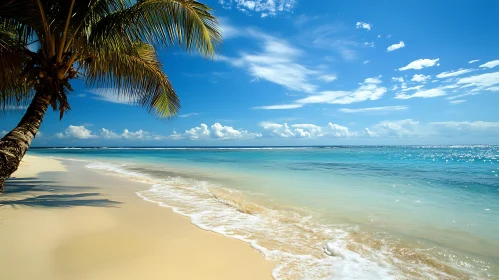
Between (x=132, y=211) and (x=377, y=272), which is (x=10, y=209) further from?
(x=377, y=272)

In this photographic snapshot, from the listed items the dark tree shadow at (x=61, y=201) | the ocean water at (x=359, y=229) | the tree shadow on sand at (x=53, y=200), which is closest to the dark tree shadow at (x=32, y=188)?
the tree shadow on sand at (x=53, y=200)

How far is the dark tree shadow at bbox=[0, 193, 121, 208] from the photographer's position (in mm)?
4824

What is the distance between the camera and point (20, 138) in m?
3.91

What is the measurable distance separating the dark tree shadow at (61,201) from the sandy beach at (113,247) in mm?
102

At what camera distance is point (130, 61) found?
6227 mm

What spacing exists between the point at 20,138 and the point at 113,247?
98.9 inches

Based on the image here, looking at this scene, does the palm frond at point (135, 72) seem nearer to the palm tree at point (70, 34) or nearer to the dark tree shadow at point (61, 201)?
the palm tree at point (70, 34)

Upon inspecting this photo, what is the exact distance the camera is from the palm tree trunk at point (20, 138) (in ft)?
11.4

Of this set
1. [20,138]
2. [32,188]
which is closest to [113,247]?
[20,138]

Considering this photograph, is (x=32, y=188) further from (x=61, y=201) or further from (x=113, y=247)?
(x=113, y=247)

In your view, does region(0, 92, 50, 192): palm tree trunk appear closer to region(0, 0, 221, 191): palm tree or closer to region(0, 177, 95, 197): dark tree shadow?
region(0, 0, 221, 191): palm tree

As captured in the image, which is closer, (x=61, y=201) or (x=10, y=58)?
(x=10, y=58)

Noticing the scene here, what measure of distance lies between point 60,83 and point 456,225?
783 cm

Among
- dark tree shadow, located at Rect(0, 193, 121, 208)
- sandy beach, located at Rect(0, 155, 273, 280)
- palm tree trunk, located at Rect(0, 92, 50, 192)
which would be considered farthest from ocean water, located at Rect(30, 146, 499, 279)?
palm tree trunk, located at Rect(0, 92, 50, 192)
